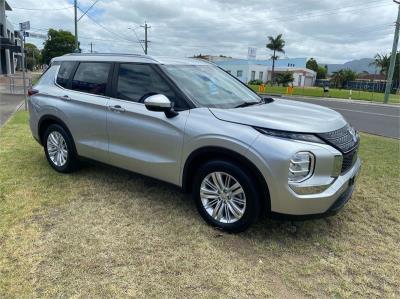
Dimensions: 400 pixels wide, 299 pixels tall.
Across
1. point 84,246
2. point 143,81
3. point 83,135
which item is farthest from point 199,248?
point 83,135

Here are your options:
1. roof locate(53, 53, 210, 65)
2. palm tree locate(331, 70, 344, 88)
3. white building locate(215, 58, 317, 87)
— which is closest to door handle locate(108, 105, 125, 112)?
roof locate(53, 53, 210, 65)

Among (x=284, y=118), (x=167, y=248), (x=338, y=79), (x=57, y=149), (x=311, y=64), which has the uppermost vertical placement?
(x=311, y=64)

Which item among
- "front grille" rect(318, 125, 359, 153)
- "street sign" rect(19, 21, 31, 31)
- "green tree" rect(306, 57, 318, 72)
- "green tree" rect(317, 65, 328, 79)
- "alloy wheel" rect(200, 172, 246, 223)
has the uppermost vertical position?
"green tree" rect(306, 57, 318, 72)

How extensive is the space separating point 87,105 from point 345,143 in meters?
3.14

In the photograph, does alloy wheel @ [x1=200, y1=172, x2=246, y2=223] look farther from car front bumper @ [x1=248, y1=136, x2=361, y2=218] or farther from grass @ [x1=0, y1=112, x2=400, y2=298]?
car front bumper @ [x1=248, y1=136, x2=361, y2=218]

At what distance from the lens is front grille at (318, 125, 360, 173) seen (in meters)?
3.58

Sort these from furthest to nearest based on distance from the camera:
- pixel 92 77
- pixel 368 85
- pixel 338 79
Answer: pixel 338 79 → pixel 368 85 → pixel 92 77

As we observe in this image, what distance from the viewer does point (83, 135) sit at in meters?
5.10

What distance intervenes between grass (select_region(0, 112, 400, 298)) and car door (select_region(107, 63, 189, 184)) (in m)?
0.52

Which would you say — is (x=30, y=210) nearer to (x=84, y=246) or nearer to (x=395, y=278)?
(x=84, y=246)

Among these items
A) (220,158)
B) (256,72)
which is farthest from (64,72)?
(256,72)

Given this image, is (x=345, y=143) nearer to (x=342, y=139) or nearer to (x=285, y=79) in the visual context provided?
(x=342, y=139)

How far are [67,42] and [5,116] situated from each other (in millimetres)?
57108

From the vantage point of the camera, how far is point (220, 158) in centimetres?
384
